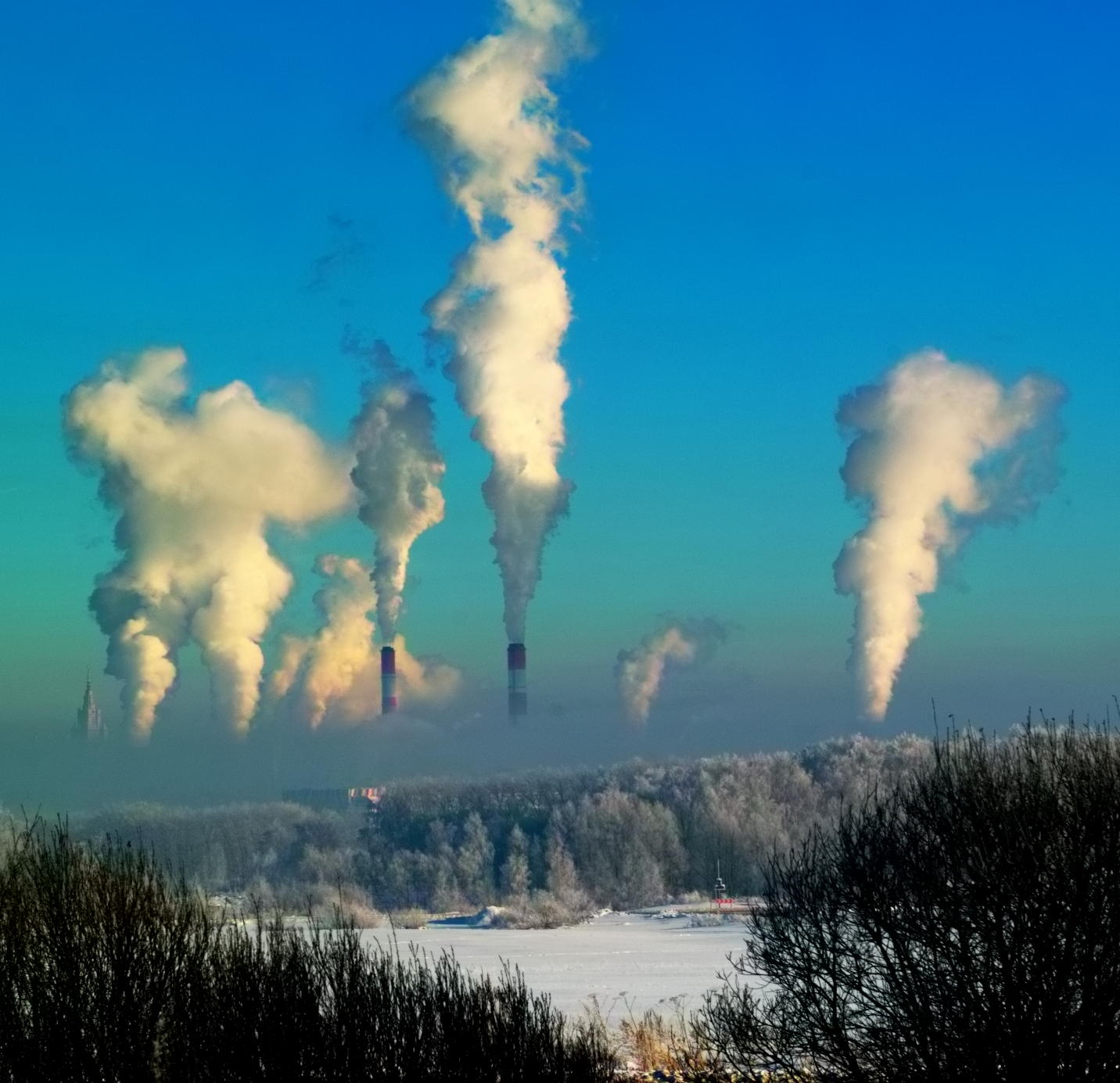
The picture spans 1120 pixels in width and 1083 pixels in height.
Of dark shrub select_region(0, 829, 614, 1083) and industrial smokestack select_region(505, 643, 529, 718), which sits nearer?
dark shrub select_region(0, 829, 614, 1083)

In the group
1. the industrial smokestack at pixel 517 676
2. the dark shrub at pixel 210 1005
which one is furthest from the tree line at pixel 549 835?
the dark shrub at pixel 210 1005

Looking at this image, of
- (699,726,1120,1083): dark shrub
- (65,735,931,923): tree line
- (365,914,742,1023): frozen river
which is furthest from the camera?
(65,735,931,923): tree line

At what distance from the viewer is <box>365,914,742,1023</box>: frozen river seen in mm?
47688

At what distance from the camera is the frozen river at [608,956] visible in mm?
47688

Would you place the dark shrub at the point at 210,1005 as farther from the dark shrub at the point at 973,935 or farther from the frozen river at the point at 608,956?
the frozen river at the point at 608,956

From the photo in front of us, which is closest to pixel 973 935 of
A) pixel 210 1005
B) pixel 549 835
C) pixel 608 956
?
pixel 210 1005

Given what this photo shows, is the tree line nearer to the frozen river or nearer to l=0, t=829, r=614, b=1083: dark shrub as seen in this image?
the frozen river

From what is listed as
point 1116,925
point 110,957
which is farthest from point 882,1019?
point 110,957

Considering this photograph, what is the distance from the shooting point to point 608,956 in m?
65.4

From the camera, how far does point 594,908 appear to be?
344 ft

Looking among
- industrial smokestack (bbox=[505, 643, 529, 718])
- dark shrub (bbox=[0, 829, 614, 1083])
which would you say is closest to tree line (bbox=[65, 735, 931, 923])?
industrial smokestack (bbox=[505, 643, 529, 718])

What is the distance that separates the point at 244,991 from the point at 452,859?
103 meters

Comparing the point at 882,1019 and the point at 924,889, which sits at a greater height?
the point at 924,889

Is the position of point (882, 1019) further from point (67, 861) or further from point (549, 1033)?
point (67, 861)
